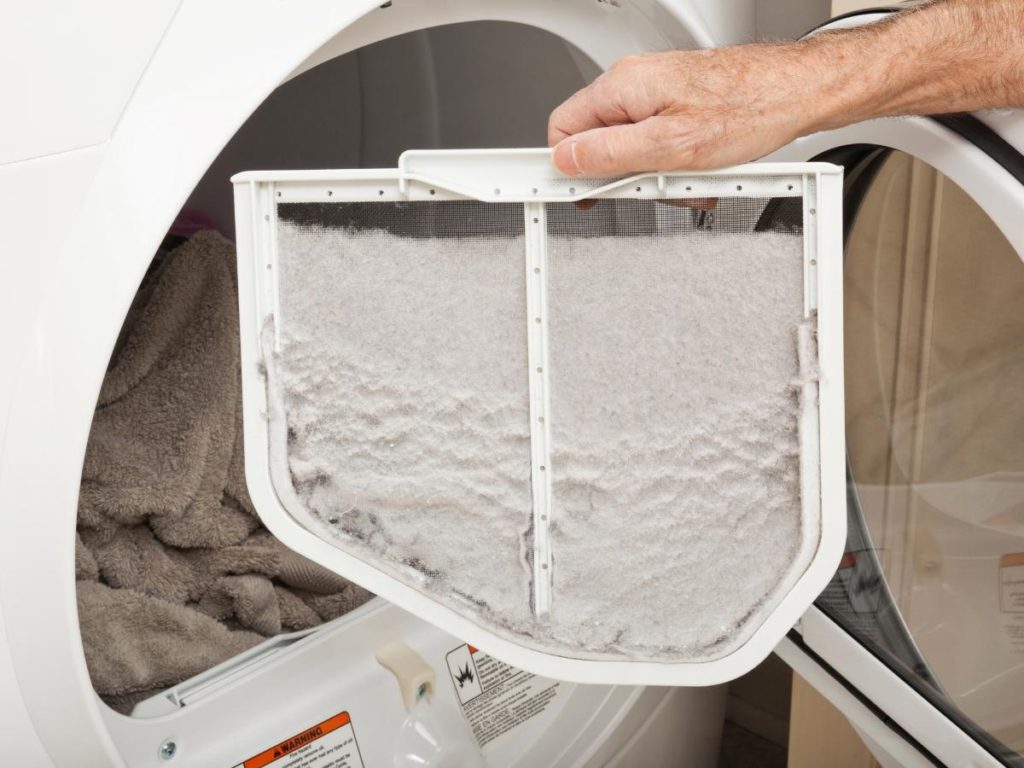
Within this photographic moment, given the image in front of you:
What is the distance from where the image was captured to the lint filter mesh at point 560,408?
670 mm

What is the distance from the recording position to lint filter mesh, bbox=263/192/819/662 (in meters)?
0.67

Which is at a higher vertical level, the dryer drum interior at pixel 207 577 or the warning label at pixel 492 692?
the dryer drum interior at pixel 207 577

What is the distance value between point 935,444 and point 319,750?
72cm

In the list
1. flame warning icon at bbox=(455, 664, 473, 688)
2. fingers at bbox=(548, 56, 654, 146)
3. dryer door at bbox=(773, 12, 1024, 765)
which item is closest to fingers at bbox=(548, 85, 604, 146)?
fingers at bbox=(548, 56, 654, 146)

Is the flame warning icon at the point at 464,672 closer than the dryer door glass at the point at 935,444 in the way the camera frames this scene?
No

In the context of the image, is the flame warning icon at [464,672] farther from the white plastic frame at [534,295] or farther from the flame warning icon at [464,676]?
the white plastic frame at [534,295]

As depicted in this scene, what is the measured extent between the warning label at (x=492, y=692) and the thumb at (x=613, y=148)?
591mm

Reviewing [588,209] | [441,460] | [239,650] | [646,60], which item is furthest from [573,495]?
[239,650]

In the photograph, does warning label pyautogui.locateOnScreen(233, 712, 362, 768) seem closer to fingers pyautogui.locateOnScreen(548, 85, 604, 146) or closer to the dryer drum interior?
the dryer drum interior

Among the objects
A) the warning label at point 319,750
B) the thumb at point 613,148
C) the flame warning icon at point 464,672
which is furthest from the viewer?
the flame warning icon at point 464,672

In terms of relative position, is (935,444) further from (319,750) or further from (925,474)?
(319,750)

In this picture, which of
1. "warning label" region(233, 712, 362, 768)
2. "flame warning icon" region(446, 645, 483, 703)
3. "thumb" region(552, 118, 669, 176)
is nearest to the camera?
"thumb" region(552, 118, 669, 176)

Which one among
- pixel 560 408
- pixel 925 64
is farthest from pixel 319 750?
pixel 925 64

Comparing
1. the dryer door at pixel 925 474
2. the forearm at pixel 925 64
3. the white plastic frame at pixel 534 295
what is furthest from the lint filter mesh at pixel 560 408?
the dryer door at pixel 925 474
